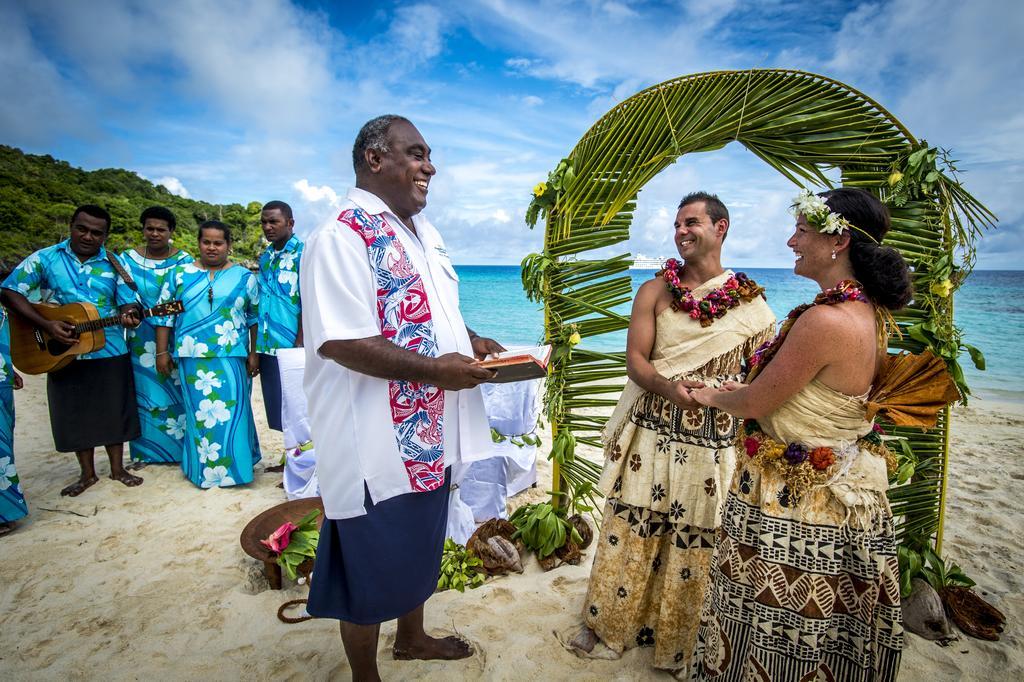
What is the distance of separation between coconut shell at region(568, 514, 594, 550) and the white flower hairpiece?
8.72 feet

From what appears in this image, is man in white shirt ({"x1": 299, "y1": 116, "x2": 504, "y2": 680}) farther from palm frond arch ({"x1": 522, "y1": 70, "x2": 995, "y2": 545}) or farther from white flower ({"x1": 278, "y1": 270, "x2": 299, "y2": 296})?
white flower ({"x1": 278, "y1": 270, "x2": 299, "y2": 296})

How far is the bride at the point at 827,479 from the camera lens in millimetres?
1871

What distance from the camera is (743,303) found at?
8.66 ft

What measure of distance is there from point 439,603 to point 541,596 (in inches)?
24.7

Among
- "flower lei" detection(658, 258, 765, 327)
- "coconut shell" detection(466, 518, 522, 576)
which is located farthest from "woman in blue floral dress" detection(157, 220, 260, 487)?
"flower lei" detection(658, 258, 765, 327)

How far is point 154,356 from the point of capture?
535cm

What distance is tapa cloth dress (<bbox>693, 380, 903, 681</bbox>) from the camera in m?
1.91

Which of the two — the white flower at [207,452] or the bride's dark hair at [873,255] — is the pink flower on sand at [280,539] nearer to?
the white flower at [207,452]

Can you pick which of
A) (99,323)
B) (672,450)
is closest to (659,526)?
(672,450)

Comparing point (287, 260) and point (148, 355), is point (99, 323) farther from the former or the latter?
point (287, 260)

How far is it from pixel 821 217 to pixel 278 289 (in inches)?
187

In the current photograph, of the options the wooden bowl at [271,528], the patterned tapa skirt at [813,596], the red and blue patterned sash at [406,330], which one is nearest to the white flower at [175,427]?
the wooden bowl at [271,528]

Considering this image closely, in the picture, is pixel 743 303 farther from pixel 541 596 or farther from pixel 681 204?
pixel 541 596

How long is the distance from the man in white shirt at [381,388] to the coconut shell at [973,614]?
2.93m
